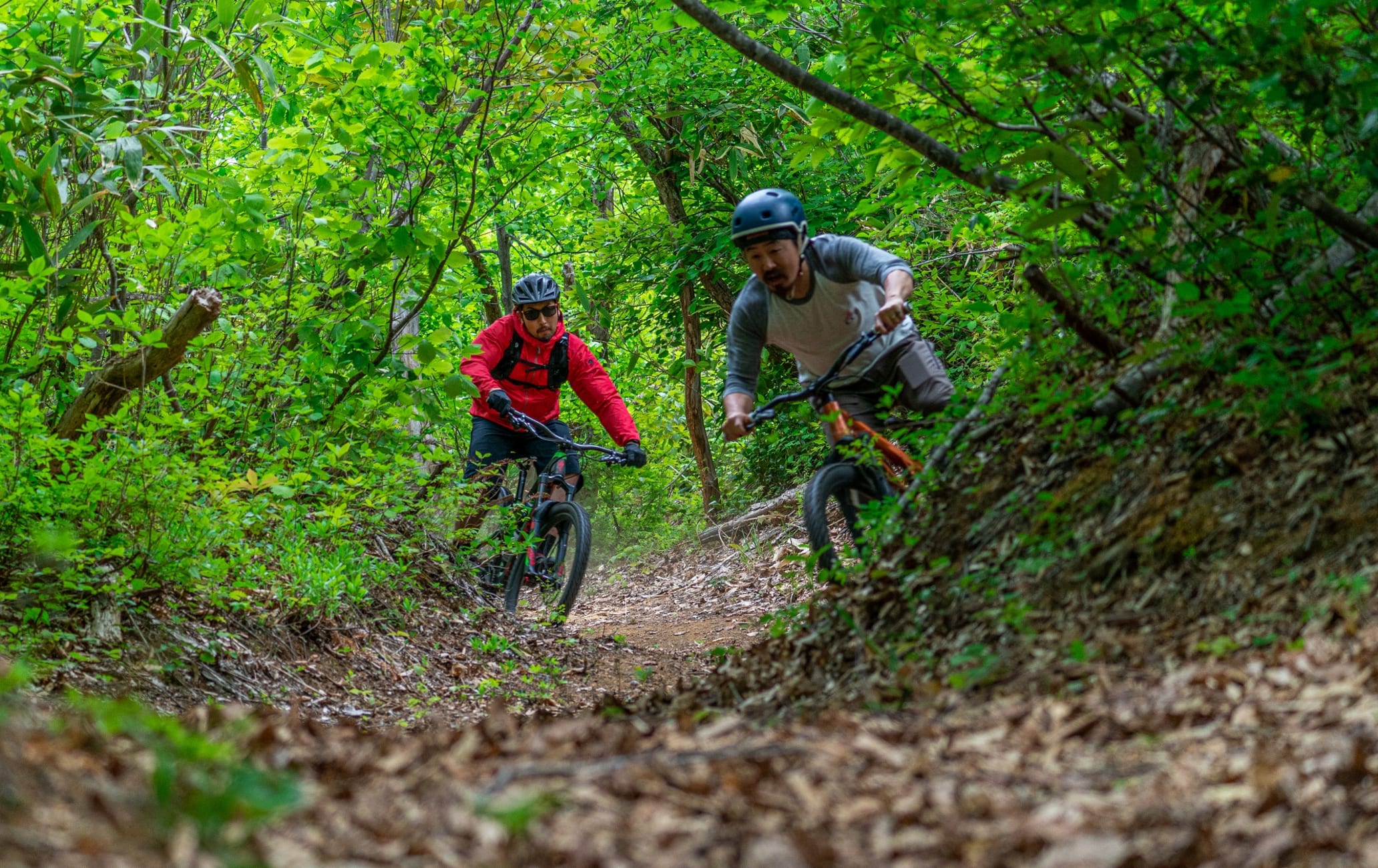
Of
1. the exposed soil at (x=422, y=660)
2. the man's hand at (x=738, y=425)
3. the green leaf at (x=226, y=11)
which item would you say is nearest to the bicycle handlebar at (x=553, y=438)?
the exposed soil at (x=422, y=660)

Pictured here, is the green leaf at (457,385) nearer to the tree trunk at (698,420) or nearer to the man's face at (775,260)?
the man's face at (775,260)

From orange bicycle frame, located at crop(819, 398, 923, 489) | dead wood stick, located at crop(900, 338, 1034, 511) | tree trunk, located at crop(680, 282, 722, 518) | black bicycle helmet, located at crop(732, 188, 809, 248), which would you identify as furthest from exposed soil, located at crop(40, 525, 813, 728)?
tree trunk, located at crop(680, 282, 722, 518)

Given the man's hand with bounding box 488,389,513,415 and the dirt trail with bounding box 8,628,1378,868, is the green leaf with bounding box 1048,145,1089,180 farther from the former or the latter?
the man's hand with bounding box 488,389,513,415

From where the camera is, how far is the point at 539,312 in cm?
888

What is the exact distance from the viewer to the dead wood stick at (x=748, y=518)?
1323 cm

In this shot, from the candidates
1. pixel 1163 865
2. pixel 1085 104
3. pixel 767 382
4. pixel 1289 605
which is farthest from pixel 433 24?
pixel 1163 865

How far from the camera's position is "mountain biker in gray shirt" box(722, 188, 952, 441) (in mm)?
5754

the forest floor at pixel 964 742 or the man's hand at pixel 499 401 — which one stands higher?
the man's hand at pixel 499 401

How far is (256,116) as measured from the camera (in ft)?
39.5

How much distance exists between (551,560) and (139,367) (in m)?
3.81

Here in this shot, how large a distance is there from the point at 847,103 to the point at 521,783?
3.45 metres

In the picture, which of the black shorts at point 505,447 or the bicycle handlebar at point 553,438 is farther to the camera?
the black shorts at point 505,447

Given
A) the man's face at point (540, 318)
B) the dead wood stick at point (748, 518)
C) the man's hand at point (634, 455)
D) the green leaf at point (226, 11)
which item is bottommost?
the dead wood stick at point (748, 518)

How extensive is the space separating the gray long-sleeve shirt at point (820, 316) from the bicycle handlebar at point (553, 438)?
8.05ft
